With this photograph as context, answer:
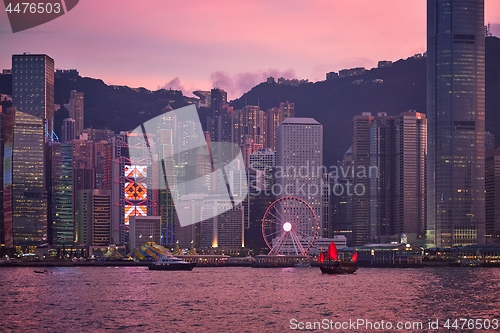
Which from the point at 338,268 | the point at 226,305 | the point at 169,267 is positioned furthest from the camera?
the point at 169,267

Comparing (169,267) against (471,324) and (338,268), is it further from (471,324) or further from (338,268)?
(471,324)

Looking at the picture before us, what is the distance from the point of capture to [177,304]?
89000mm

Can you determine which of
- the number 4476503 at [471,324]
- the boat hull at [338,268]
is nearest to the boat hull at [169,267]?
the boat hull at [338,268]

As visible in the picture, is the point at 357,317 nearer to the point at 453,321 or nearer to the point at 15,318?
the point at 453,321

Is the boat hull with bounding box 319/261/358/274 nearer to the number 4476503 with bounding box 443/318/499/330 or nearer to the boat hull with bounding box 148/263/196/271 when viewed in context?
the boat hull with bounding box 148/263/196/271

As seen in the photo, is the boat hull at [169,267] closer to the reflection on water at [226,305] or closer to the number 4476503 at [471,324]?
the reflection on water at [226,305]

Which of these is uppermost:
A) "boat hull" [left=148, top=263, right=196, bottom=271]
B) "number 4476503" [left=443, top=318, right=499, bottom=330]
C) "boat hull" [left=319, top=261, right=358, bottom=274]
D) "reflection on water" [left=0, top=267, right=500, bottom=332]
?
"number 4476503" [left=443, top=318, right=499, bottom=330]

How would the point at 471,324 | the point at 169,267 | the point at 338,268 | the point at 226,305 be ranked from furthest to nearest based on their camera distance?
1. the point at 169,267
2. the point at 338,268
3. the point at 226,305
4. the point at 471,324

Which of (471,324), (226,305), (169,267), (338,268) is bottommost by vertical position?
(169,267)

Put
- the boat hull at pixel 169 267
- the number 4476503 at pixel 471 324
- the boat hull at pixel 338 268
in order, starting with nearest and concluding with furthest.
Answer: the number 4476503 at pixel 471 324
the boat hull at pixel 338 268
the boat hull at pixel 169 267

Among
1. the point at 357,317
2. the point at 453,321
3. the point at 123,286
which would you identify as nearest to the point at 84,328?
the point at 357,317

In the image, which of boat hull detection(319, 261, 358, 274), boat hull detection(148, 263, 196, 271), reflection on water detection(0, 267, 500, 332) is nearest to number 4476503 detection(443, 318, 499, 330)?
reflection on water detection(0, 267, 500, 332)

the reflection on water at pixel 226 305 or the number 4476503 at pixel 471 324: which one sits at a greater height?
the number 4476503 at pixel 471 324

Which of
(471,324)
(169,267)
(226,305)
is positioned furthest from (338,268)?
(471,324)
